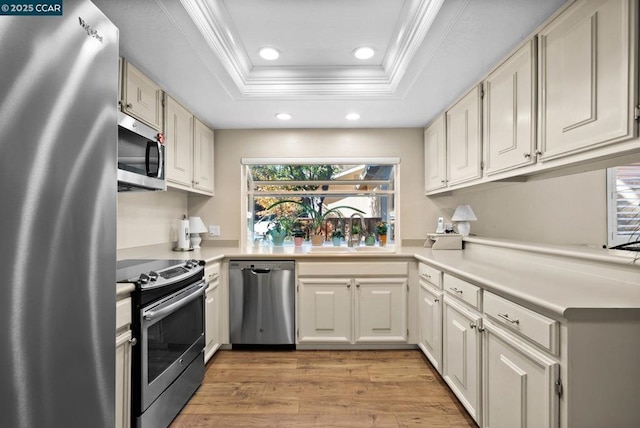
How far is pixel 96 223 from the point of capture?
0.92 metres

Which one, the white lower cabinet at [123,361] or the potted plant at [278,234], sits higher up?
the potted plant at [278,234]

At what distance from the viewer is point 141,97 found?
2.13 metres

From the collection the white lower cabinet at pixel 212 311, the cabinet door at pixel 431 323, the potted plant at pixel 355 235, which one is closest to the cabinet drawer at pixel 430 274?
the cabinet door at pixel 431 323

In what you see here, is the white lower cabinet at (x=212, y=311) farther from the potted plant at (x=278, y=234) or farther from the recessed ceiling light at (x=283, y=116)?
the recessed ceiling light at (x=283, y=116)

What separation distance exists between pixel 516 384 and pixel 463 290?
0.61 metres

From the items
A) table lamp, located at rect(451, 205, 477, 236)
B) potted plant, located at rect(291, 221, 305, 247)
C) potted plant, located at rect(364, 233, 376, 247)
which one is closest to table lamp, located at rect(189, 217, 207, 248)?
potted plant, located at rect(291, 221, 305, 247)

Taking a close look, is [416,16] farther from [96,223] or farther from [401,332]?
[401,332]

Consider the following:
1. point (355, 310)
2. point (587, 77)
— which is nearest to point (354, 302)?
point (355, 310)

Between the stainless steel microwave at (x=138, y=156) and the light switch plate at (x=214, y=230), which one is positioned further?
the light switch plate at (x=214, y=230)

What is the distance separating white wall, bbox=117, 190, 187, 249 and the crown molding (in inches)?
46.7

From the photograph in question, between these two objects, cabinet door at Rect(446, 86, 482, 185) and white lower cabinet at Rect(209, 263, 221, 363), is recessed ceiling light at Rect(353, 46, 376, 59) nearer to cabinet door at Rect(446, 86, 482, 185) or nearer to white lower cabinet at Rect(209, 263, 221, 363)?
cabinet door at Rect(446, 86, 482, 185)

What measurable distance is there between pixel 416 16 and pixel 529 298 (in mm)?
1502

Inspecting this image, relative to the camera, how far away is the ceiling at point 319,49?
1659 millimetres

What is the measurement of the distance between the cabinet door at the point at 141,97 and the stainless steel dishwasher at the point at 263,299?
4.42ft
